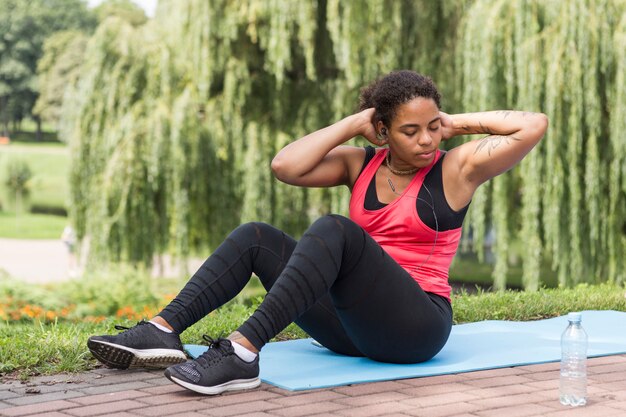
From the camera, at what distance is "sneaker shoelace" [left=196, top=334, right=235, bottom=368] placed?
3424mm

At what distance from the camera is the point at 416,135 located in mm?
3895

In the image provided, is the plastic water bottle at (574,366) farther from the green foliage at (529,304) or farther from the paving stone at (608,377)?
the green foliage at (529,304)

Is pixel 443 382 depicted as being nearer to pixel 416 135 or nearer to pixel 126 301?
pixel 416 135

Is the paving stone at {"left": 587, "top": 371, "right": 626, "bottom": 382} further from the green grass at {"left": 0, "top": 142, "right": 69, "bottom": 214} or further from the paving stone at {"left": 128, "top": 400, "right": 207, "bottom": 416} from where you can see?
the green grass at {"left": 0, "top": 142, "right": 69, "bottom": 214}

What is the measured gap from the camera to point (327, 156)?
423cm

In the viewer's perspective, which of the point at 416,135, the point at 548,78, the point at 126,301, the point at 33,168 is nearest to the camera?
the point at 416,135

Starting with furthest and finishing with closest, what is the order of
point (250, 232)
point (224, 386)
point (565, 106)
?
point (565, 106), point (250, 232), point (224, 386)

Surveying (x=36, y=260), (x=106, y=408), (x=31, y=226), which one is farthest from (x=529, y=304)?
(x=31, y=226)

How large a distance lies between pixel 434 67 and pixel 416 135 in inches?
268

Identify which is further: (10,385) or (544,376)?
(544,376)

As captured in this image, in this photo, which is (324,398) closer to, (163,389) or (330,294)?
(330,294)

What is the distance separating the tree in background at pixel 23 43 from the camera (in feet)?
224

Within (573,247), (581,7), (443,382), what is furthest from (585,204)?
(443,382)

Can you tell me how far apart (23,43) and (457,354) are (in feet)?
232
